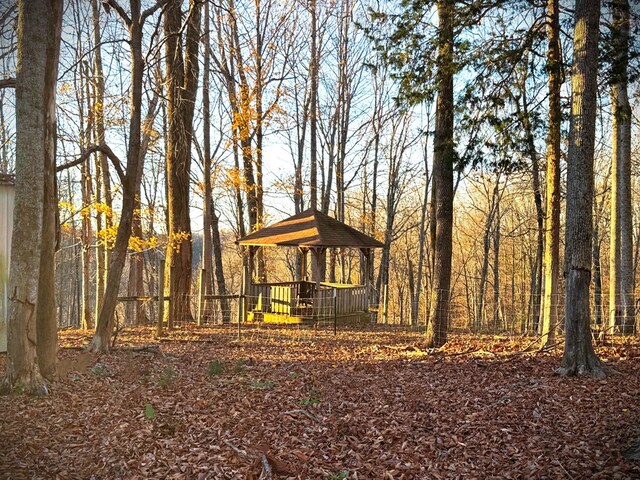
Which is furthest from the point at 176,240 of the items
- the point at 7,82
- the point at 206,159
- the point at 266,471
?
the point at 266,471

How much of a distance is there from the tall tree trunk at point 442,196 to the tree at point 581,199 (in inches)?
105

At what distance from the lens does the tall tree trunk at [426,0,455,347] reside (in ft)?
31.4

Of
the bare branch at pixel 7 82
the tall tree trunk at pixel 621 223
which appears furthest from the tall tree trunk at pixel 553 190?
the bare branch at pixel 7 82

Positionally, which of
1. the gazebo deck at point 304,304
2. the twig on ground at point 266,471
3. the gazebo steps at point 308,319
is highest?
the gazebo deck at point 304,304

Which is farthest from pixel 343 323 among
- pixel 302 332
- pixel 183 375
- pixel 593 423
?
pixel 593 423

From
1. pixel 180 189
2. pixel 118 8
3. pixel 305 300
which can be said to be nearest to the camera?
pixel 118 8

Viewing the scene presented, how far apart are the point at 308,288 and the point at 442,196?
27.0 ft

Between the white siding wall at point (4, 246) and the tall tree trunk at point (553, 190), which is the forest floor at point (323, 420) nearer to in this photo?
the white siding wall at point (4, 246)

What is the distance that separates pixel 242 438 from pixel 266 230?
1186 centimetres

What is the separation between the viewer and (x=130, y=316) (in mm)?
24094

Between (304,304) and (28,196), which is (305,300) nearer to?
(304,304)

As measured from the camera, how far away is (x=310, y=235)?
15297 mm

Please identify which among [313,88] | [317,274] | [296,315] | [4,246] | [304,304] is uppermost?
[313,88]

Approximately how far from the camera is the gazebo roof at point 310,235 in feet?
49.3
